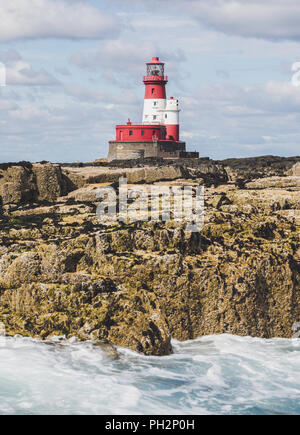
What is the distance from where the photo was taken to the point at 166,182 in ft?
96.8

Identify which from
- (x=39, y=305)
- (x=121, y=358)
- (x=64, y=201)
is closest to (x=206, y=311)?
(x=121, y=358)

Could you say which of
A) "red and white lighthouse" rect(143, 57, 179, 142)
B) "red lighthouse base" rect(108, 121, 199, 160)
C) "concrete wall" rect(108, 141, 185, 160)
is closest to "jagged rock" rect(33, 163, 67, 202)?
"red lighthouse base" rect(108, 121, 199, 160)

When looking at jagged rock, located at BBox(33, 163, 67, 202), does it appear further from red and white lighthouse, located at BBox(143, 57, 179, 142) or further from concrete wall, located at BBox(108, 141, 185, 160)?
red and white lighthouse, located at BBox(143, 57, 179, 142)

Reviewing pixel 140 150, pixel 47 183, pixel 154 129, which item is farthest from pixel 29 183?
pixel 154 129

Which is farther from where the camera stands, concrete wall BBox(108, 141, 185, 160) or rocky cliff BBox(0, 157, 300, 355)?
concrete wall BBox(108, 141, 185, 160)

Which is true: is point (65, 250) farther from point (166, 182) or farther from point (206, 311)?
point (166, 182)

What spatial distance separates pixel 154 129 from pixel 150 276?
171ft

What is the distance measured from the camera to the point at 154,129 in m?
70.4

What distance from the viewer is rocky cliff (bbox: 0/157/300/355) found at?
18.2m

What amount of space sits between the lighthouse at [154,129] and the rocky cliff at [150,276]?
44.9 meters

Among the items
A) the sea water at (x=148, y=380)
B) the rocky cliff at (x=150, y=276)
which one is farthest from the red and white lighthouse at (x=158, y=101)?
the sea water at (x=148, y=380)

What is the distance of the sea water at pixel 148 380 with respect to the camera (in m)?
14.9

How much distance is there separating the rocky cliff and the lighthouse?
147 feet

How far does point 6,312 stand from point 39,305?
3.24 ft
